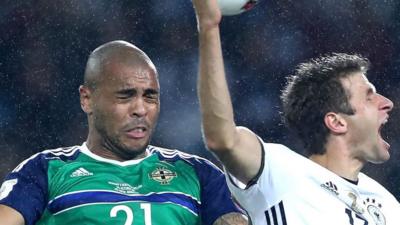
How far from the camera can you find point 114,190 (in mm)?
3291

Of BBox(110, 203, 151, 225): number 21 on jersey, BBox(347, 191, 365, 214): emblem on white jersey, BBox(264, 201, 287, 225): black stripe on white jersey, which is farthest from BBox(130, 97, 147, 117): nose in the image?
BBox(347, 191, 365, 214): emblem on white jersey

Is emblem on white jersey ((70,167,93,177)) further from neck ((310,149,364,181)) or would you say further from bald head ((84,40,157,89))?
neck ((310,149,364,181))

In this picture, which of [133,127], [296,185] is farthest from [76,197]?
[296,185]

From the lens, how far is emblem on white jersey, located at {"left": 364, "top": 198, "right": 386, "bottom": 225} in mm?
3176

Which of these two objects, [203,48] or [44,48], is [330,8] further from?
[203,48]

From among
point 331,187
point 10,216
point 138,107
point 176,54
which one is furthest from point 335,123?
point 176,54

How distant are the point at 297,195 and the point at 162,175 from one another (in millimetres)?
660

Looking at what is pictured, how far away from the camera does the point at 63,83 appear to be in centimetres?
546

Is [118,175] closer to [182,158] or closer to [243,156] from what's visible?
[182,158]

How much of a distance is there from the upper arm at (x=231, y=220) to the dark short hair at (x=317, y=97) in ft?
1.27

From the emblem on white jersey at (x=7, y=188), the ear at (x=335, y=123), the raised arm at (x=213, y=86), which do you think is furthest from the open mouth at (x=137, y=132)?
the ear at (x=335, y=123)

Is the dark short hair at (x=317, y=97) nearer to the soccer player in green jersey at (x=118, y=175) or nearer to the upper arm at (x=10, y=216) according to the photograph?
the soccer player in green jersey at (x=118, y=175)

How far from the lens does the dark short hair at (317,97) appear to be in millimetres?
3252

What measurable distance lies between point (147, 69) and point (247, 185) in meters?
0.78
